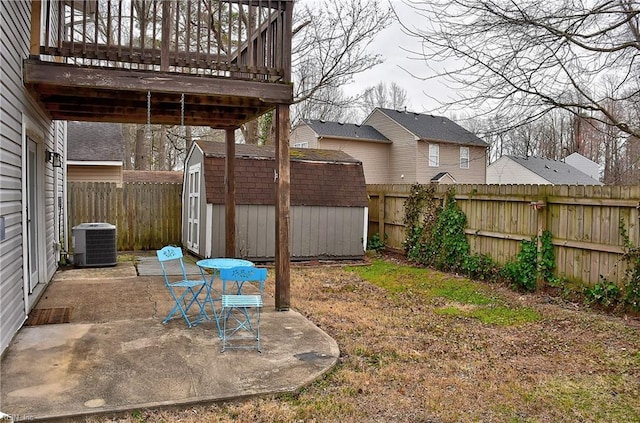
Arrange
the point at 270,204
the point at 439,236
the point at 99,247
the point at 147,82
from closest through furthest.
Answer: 1. the point at 147,82
2. the point at 99,247
3. the point at 439,236
4. the point at 270,204

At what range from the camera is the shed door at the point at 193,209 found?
9.93m

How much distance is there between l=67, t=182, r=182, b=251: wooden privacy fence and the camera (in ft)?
35.6

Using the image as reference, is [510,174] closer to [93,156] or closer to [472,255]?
[472,255]

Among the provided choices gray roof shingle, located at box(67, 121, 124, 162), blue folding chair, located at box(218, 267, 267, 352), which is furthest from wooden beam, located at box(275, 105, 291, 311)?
gray roof shingle, located at box(67, 121, 124, 162)

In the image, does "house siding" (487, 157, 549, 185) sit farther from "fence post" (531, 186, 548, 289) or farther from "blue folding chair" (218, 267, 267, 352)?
"blue folding chair" (218, 267, 267, 352)

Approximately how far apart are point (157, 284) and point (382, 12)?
11.5m

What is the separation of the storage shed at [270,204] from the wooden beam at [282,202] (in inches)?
148

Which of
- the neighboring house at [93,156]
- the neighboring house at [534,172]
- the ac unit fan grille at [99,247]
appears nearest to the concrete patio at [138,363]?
the ac unit fan grille at [99,247]

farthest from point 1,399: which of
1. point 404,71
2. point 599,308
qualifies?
point 599,308

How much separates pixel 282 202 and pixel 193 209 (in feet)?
17.2

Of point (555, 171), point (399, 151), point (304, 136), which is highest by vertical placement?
point (304, 136)

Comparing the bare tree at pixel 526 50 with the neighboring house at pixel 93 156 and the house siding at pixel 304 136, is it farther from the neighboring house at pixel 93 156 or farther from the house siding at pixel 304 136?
the house siding at pixel 304 136

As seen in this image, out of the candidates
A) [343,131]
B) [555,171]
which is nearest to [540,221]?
[343,131]

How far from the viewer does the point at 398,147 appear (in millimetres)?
22641
